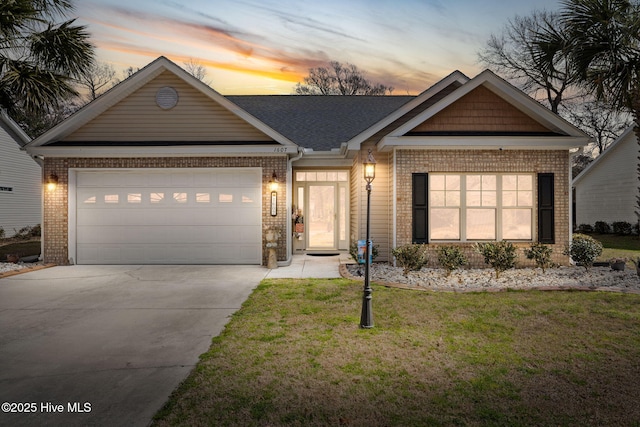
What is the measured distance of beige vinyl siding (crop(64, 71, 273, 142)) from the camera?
10.6 metres

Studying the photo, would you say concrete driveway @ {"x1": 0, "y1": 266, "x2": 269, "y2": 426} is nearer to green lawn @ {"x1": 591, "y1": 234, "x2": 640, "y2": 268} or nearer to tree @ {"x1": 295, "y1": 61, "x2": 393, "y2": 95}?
green lawn @ {"x1": 591, "y1": 234, "x2": 640, "y2": 268}

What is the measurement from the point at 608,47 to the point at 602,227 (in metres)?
16.3

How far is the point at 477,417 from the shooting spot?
2.90 metres

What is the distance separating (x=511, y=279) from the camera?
8.27 metres

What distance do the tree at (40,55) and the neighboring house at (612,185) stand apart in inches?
935

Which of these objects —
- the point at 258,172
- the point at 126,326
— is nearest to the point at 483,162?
the point at 258,172

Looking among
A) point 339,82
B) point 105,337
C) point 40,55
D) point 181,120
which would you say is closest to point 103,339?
point 105,337

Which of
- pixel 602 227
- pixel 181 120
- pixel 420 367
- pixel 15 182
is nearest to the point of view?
pixel 420 367

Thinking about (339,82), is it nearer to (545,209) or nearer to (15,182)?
(15,182)

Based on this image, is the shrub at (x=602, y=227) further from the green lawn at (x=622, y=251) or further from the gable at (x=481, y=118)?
the gable at (x=481, y=118)

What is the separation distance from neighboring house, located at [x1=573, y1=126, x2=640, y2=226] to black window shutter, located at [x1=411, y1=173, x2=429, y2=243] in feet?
50.7

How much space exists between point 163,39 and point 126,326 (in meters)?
13.6

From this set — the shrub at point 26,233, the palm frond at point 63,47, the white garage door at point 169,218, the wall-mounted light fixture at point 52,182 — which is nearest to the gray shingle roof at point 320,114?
the white garage door at point 169,218

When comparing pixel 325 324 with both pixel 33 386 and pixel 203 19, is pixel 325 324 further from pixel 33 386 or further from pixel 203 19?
pixel 203 19
